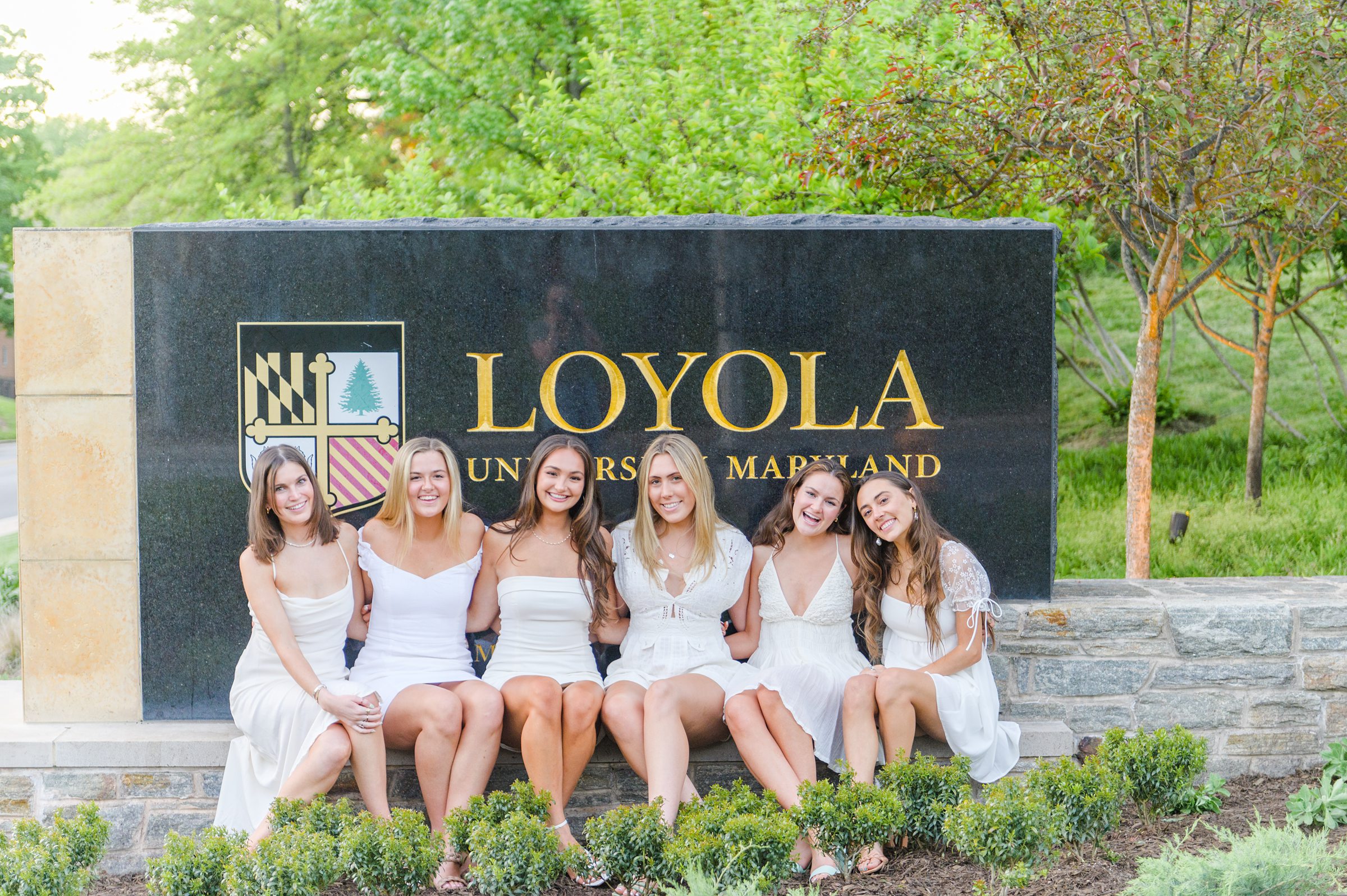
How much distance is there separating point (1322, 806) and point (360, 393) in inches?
134

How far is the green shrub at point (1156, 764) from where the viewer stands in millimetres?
3156

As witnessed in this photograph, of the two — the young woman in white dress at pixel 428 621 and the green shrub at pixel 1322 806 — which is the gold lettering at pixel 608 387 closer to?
the young woman in white dress at pixel 428 621

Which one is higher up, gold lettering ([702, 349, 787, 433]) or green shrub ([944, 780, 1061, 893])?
gold lettering ([702, 349, 787, 433])

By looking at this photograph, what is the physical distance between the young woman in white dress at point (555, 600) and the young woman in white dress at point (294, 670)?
435mm

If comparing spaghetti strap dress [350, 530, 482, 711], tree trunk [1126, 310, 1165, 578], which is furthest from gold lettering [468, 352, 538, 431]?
tree trunk [1126, 310, 1165, 578]

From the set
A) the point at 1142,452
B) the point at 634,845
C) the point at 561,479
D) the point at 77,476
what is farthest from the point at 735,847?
the point at 1142,452

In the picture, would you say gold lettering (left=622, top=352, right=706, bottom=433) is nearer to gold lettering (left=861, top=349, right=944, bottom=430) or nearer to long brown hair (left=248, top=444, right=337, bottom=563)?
gold lettering (left=861, top=349, right=944, bottom=430)

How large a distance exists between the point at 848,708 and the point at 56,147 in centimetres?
2077

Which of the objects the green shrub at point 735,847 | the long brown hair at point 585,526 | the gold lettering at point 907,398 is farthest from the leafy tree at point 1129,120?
the green shrub at point 735,847

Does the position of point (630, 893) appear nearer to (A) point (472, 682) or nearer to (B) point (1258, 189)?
(A) point (472, 682)

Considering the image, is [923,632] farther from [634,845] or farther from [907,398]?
[634,845]

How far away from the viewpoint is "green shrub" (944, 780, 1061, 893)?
106 inches

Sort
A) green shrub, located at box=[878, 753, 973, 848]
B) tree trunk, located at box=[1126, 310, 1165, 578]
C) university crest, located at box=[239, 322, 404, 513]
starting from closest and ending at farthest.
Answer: green shrub, located at box=[878, 753, 973, 848] → university crest, located at box=[239, 322, 404, 513] → tree trunk, located at box=[1126, 310, 1165, 578]

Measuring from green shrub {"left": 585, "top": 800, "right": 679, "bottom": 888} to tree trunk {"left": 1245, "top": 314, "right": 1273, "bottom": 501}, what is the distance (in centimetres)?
566
